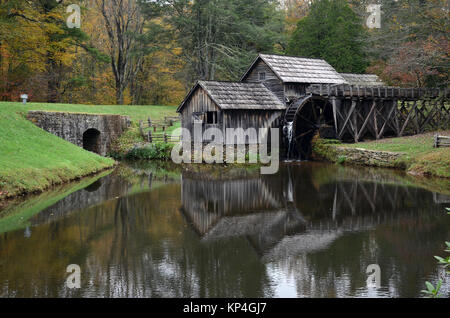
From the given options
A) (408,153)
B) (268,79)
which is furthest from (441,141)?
(268,79)

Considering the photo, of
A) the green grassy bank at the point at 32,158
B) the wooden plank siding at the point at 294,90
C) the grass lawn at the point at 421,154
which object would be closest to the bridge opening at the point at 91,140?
the green grassy bank at the point at 32,158

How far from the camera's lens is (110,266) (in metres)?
8.56

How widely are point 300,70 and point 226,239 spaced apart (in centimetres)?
2052

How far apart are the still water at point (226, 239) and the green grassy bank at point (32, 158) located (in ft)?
3.08

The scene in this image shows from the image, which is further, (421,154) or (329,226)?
(421,154)

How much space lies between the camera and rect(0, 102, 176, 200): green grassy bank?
1523cm

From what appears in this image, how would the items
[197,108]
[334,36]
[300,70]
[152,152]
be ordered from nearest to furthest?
1. [197,108]
2. [152,152]
3. [300,70]
4. [334,36]

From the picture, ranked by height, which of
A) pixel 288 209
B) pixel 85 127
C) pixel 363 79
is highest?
pixel 363 79

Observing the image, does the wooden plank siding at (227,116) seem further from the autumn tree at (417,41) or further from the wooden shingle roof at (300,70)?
the autumn tree at (417,41)

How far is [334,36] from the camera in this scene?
121 ft

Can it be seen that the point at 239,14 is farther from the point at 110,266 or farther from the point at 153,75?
the point at 110,266

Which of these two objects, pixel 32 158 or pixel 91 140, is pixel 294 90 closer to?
pixel 91 140

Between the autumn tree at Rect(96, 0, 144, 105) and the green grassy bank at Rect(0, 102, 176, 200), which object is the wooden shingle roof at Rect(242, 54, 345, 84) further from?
the autumn tree at Rect(96, 0, 144, 105)
